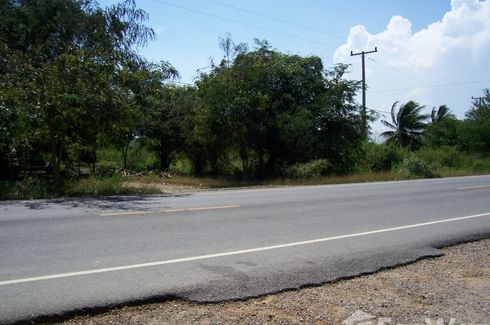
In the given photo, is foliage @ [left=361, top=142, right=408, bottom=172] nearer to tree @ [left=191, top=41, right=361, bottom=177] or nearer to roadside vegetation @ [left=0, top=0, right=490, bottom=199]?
roadside vegetation @ [left=0, top=0, right=490, bottom=199]

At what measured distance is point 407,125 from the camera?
47.0 meters

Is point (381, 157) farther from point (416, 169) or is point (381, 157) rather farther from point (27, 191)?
point (27, 191)

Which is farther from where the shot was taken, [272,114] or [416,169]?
[416,169]

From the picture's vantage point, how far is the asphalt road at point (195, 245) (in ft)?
17.3

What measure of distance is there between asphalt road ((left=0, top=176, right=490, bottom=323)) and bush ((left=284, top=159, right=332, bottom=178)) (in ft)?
39.1

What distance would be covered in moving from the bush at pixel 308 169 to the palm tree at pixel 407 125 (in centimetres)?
2284

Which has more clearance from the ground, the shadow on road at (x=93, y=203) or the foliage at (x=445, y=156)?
the foliage at (x=445, y=156)

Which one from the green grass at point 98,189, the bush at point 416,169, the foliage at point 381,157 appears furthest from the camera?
the foliage at point 381,157

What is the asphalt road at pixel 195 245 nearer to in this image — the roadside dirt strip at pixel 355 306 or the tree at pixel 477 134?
the roadside dirt strip at pixel 355 306

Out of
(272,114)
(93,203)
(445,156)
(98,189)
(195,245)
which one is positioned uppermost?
(272,114)

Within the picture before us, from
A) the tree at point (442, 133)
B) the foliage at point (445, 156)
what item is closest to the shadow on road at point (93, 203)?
the foliage at point (445, 156)

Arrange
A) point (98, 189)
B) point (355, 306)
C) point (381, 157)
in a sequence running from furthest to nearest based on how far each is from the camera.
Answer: point (381, 157), point (98, 189), point (355, 306)

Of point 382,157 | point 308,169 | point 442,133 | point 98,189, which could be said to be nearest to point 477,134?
point 442,133

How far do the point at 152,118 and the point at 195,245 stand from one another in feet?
74.4
